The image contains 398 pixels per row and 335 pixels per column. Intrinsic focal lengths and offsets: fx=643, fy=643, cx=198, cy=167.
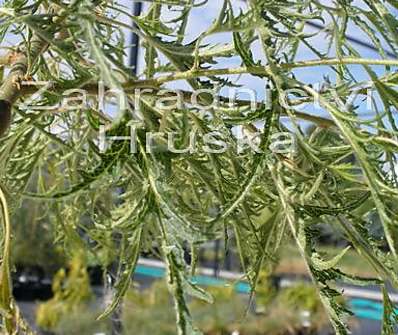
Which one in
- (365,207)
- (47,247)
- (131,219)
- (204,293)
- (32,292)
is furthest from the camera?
(47,247)

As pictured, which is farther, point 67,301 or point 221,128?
point 67,301

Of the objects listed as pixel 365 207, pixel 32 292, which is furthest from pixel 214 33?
pixel 32 292

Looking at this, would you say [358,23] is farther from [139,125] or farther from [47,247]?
[47,247]

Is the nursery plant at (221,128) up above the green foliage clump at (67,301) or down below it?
above

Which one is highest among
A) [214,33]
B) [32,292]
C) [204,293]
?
[214,33]

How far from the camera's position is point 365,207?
46 centimetres

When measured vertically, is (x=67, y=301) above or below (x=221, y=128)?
below

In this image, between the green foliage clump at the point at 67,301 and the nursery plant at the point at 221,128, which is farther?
the green foliage clump at the point at 67,301

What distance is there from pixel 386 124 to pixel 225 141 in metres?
0.09

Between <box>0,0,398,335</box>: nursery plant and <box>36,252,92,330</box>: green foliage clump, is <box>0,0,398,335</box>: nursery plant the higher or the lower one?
the higher one

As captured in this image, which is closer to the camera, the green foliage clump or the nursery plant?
the nursery plant

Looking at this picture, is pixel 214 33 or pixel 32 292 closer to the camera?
pixel 214 33

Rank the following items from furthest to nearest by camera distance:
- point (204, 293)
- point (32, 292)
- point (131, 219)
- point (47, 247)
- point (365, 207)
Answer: point (47, 247)
point (32, 292)
point (365, 207)
point (131, 219)
point (204, 293)

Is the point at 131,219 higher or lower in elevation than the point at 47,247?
higher
